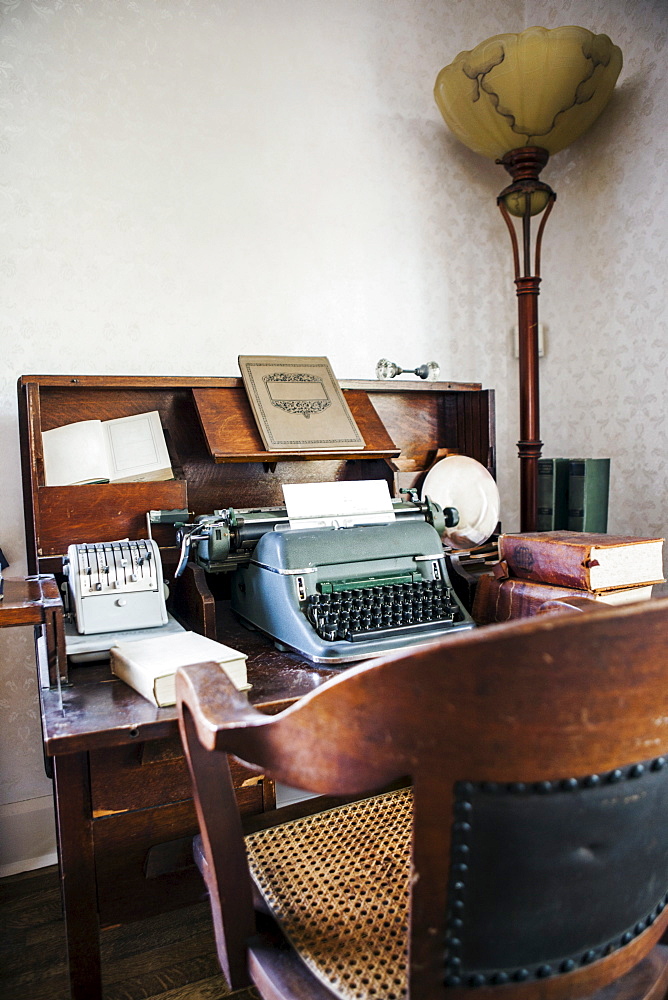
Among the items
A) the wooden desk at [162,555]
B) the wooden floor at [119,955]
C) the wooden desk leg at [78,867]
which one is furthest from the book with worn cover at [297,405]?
the wooden floor at [119,955]

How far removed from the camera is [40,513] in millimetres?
1588

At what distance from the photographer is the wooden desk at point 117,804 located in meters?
1.08

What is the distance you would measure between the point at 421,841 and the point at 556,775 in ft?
0.44

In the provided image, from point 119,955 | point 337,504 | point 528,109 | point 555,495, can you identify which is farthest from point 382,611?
point 528,109

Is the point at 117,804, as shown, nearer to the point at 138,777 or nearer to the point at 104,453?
the point at 138,777

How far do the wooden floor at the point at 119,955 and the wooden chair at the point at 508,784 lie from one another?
1.00 metres

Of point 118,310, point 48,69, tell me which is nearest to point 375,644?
point 118,310

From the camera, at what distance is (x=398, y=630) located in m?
1.46

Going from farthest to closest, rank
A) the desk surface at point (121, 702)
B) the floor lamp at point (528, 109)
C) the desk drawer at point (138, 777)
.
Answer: the floor lamp at point (528, 109) → the desk drawer at point (138, 777) → the desk surface at point (121, 702)

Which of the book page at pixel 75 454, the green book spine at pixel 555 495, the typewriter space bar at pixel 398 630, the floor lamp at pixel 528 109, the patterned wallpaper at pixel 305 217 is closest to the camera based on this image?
the typewriter space bar at pixel 398 630

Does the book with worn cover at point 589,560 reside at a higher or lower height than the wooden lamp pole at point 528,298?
lower

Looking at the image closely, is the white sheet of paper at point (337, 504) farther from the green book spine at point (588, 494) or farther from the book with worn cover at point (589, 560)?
the green book spine at point (588, 494)

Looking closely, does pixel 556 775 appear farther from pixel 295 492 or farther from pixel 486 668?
pixel 295 492

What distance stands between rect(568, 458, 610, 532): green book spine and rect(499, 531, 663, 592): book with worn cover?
1.57 feet
